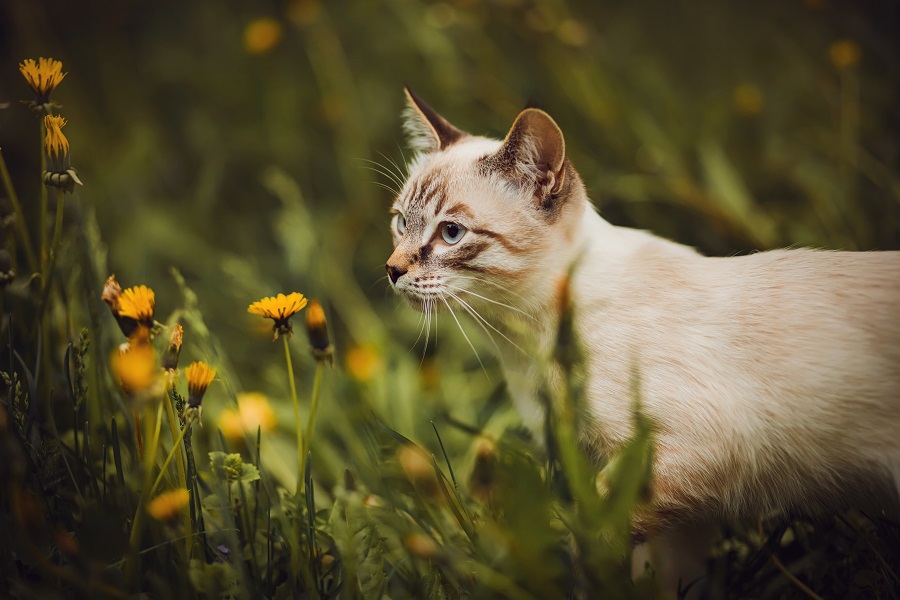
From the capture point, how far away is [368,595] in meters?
0.98

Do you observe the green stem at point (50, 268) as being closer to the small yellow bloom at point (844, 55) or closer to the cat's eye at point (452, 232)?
the cat's eye at point (452, 232)

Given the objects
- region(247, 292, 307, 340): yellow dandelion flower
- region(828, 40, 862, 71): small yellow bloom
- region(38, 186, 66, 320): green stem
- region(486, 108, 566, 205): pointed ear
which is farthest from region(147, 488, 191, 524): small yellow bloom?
region(828, 40, 862, 71): small yellow bloom

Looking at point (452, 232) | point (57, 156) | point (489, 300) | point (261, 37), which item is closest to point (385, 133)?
point (261, 37)

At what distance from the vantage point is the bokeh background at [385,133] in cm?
180

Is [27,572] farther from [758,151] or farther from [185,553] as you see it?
[758,151]

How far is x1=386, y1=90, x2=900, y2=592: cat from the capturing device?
943 mm

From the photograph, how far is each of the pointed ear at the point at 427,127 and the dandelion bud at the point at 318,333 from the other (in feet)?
1.58

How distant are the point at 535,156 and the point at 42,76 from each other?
72 cm

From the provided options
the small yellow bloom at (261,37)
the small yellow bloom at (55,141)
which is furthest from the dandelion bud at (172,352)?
the small yellow bloom at (261,37)

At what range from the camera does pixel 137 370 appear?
2.68 feet

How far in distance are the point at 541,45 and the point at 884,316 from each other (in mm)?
1456

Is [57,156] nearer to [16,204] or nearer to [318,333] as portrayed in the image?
[16,204]

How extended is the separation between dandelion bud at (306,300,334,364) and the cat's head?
0.19 metres

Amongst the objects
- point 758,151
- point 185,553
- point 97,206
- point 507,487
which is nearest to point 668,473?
point 507,487
